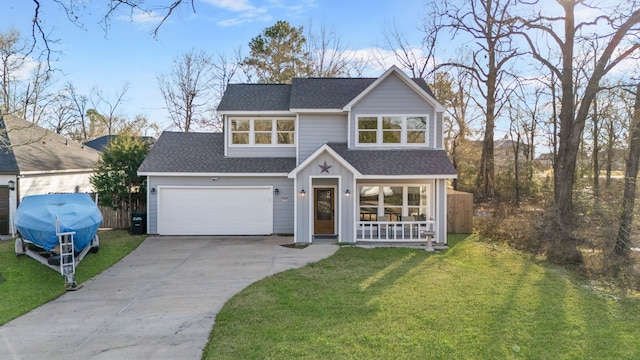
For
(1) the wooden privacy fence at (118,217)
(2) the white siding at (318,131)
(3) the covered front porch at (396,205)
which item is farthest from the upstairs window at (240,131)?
(3) the covered front porch at (396,205)

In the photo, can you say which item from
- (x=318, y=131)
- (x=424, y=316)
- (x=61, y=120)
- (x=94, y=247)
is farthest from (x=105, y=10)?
(x=61, y=120)

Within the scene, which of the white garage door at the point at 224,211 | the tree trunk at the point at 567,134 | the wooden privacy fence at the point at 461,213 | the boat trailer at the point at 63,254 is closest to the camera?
the boat trailer at the point at 63,254

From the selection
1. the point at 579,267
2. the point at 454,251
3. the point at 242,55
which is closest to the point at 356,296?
the point at 454,251

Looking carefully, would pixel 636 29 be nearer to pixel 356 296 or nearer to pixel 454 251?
pixel 454 251

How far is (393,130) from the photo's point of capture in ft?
50.3

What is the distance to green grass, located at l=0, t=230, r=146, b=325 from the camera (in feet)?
25.5

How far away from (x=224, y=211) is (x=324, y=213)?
13.7ft

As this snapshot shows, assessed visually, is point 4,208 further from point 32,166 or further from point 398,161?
point 398,161

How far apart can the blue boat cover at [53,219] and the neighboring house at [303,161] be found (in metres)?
3.92

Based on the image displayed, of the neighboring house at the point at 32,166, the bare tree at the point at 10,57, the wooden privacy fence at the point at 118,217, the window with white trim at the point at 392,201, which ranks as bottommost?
the wooden privacy fence at the point at 118,217

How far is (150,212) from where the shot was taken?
15.4 metres

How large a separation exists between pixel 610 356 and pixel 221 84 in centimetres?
3038

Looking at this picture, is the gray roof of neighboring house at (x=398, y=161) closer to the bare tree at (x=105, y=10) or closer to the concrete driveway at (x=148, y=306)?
the concrete driveway at (x=148, y=306)

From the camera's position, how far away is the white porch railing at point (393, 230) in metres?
13.9
